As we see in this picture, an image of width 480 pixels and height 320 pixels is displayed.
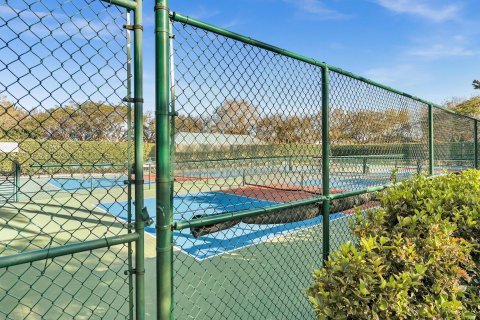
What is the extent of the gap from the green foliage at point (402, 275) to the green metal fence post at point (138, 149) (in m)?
0.85

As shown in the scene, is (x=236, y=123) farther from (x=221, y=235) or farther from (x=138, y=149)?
(x=221, y=235)

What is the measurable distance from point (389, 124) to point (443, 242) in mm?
3093

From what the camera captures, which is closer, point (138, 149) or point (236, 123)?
point (138, 149)

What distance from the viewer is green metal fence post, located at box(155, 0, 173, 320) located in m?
1.51

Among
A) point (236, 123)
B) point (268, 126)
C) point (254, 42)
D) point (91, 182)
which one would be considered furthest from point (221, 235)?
point (254, 42)

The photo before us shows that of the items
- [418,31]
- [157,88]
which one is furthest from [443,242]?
[418,31]

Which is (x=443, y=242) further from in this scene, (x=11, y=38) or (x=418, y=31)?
(x=418, y=31)

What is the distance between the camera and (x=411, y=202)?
2.58 meters

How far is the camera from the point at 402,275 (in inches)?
58.6

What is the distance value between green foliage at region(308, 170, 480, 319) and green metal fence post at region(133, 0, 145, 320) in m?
0.85

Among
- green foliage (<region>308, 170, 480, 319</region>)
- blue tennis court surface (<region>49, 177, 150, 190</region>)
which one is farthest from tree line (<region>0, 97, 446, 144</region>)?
green foliage (<region>308, 170, 480, 319</region>)

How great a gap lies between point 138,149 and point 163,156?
0.41ft

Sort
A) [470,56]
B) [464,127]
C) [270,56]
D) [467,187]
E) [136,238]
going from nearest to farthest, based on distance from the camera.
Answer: [136,238], [270,56], [467,187], [464,127], [470,56]

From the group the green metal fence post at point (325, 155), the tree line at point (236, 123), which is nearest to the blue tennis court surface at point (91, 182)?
the tree line at point (236, 123)
